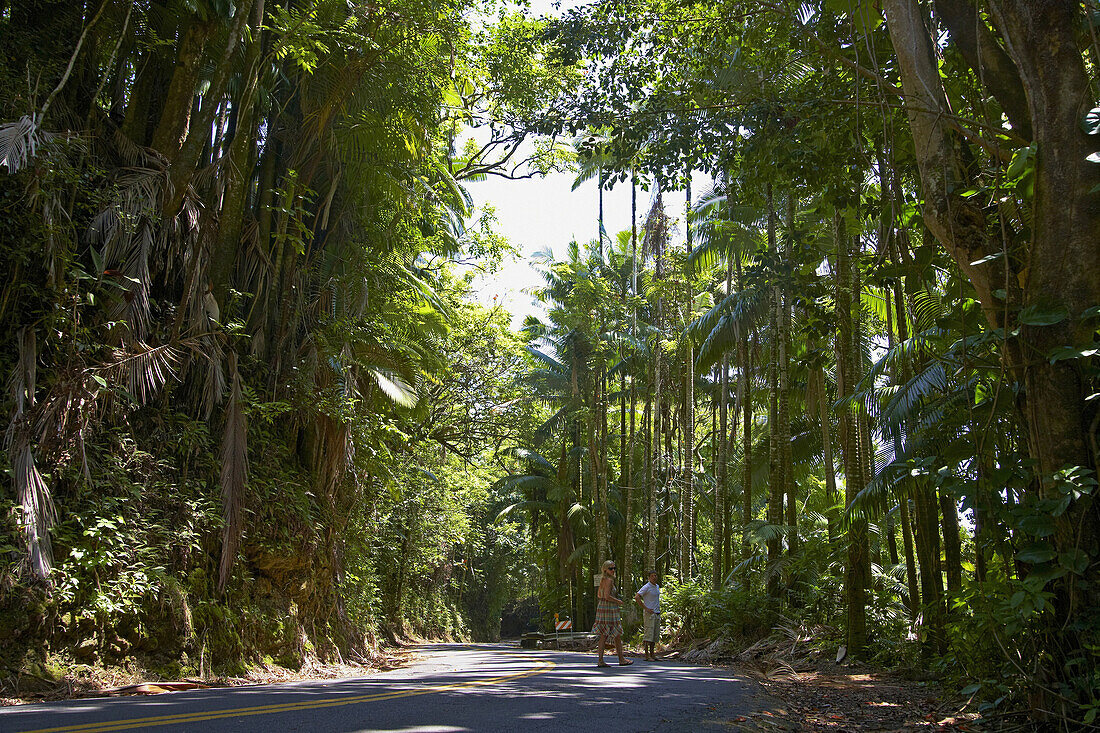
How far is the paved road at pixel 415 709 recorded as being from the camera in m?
4.77

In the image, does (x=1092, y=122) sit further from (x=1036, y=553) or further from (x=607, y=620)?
(x=607, y=620)

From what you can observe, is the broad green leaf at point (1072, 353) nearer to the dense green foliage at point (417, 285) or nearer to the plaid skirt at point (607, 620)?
the dense green foliage at point (417, 285)

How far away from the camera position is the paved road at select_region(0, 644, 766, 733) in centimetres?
477

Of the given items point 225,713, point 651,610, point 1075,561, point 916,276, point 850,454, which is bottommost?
point 651,610

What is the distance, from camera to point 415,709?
561cm

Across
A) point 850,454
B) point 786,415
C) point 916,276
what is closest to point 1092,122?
point 916,276

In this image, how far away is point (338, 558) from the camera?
1288cm

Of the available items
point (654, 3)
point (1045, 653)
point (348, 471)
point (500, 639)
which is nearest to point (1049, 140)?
point (1045, 653)

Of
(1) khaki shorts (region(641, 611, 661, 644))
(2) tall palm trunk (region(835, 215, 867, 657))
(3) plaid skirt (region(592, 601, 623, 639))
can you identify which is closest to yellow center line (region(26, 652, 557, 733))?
(3) plaid skirt (region(592, 601, 623, 639))

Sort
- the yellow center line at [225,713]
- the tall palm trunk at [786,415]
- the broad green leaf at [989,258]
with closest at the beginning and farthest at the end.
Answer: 1. the yellow center line at [225,713]
2. the broad green leaf at [989,258]
3. the tall palm trunk at [786,415]

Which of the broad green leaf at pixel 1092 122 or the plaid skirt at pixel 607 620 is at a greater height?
the broad green leaf at pixel 1092 122

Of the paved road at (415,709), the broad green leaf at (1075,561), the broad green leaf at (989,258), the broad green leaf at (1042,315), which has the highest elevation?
the broad green leaf at (989,258)

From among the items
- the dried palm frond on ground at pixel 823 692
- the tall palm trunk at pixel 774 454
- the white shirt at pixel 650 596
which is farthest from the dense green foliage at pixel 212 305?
the dried palm frond on ground at pixel 823 692

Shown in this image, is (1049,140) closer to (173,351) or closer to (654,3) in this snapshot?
(654,3)
